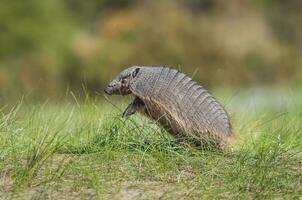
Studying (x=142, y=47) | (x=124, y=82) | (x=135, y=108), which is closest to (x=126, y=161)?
(x=135, y=108)

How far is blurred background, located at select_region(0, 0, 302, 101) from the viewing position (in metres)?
23.3

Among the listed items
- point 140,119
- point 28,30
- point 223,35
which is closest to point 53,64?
point 28,30

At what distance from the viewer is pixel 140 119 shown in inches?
270

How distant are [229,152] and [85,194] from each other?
1291 mm

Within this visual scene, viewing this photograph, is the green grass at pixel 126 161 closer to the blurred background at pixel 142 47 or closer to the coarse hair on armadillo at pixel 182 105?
the coarse hair on armadillo at pixel 182 105

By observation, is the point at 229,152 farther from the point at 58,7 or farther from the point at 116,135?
the point at 58,7

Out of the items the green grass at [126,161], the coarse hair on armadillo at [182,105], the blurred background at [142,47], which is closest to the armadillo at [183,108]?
the coarse hair on armadillo at [182,105]

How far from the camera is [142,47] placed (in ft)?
80.5

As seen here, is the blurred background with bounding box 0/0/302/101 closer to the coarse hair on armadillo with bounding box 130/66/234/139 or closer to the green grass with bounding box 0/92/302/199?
the green grass with bounding box 0/92/302/199

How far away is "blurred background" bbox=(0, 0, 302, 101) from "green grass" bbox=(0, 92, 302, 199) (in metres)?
14.4

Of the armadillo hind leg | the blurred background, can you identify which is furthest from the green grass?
the blurred background

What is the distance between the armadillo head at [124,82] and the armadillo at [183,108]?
16 cm

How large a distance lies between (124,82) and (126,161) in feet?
2.86

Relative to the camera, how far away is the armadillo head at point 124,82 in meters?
6.60
